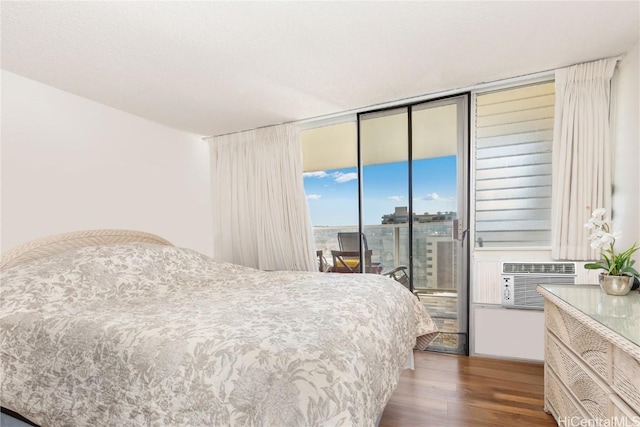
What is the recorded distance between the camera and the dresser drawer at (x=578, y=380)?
1.21m

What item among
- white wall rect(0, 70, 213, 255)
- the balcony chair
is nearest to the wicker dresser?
the balcony chair

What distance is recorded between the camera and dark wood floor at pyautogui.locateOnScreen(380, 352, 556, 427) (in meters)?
1.73

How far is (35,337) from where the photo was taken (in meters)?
1.37

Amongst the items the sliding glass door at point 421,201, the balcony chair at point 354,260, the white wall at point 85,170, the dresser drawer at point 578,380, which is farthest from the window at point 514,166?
the white wall at point 85,170

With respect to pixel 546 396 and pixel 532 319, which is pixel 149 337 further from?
pixel 532 319

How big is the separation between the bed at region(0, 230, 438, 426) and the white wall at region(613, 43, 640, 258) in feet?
4.92

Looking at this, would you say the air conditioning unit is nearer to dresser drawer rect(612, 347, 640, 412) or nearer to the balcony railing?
the balcony railing

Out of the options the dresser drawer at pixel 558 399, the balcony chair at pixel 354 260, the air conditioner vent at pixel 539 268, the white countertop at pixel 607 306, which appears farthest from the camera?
the balcony chair at pixel 354 260

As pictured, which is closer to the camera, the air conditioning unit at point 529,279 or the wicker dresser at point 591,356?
the wicker dresser at point 591,356

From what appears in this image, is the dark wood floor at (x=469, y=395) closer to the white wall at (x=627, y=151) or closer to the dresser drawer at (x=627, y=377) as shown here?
the dresser drawer at (x=627, y=377)

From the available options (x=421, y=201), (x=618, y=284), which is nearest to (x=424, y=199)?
(x=421, y=201)

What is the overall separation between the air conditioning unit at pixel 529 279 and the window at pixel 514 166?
26cm

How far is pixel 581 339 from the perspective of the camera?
4.50ft

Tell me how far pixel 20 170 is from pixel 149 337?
173 centimetres
